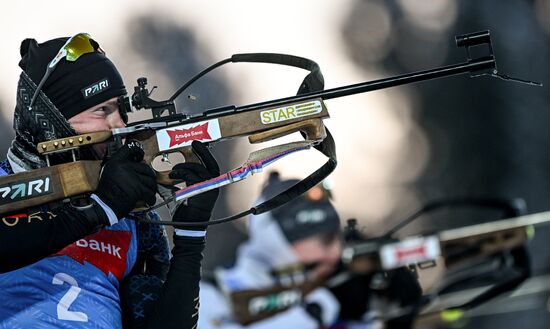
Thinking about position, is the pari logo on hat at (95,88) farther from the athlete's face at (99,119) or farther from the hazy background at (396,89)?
the hazy background at (396,89)

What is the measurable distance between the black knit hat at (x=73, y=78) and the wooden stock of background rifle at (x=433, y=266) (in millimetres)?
3846

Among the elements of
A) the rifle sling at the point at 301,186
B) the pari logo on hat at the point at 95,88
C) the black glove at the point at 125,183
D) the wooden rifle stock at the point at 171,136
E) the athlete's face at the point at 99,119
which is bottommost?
the rifle sling at the point at 301,186

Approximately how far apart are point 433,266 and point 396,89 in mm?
3455

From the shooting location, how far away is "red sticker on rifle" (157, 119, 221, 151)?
11.5 ft

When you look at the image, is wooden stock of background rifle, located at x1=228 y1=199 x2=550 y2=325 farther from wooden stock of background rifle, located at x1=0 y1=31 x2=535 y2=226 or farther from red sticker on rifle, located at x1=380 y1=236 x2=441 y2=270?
wooden stock of background rifle, located at x1=0 y1=31 x2=535 y2=226

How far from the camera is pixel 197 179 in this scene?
344 centimetres

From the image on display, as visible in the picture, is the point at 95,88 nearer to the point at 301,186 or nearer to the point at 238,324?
the point at 301,186

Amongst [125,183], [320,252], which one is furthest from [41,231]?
[320,252]

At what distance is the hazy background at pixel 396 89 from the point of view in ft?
30.5

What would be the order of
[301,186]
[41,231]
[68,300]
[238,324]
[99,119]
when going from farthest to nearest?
[238,324] < [301,186] < [99,119] < [68,300] < [41,231]

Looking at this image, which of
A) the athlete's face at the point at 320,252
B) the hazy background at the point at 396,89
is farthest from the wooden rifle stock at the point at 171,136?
the hazy background at the point at 396,89

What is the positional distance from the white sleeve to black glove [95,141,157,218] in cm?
398

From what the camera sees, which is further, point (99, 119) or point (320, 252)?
point (320, 252)

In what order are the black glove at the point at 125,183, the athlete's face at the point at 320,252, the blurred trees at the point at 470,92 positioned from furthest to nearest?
1. the blurred trees at the point at 470,92
2. the athlete's face at the point at 320,252
3. the black glove at the point at 125,183
